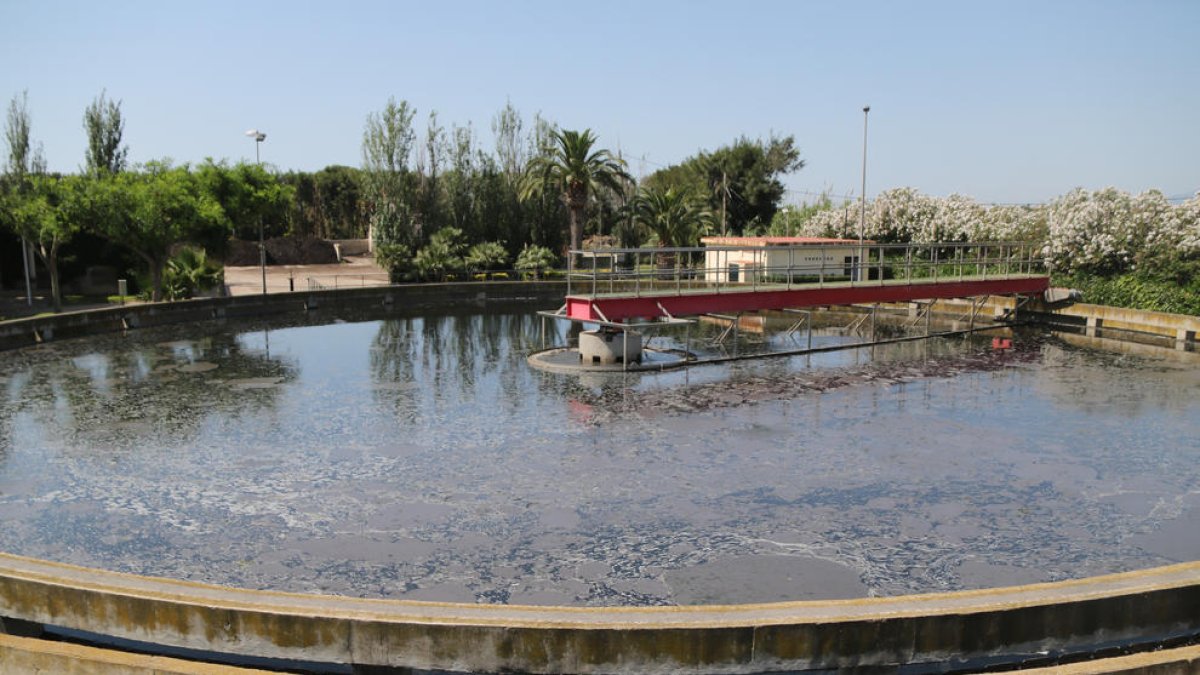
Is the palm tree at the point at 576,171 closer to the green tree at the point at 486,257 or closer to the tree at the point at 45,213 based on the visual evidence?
the green tree at the point at 486,257

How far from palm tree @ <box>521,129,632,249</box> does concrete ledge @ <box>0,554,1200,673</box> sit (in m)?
41.0

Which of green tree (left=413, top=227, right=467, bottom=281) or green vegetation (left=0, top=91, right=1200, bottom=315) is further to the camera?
green tree (left=413, top=227, right=467, bottom=281)

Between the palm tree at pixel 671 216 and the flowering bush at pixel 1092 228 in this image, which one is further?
the palm tree at pixel 671 216

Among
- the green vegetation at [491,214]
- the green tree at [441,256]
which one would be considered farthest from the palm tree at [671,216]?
the green tree at [441,256]

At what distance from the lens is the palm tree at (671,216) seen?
50.5 meters

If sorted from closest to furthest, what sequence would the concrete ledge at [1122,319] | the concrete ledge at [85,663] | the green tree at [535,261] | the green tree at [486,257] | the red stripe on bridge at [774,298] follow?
1. the concrete ledge at [85,663]
2. the red stripe on bridge at [774,298]
3. the concrete ledge at [1122,319]
4. the green tree at [486,257]
5. the green tree at [535,261]

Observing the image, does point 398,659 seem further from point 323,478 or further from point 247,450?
point 247,450

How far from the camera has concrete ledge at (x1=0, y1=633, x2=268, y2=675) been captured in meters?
7.00

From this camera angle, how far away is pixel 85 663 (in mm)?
7094

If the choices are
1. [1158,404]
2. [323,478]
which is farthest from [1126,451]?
[323,478]

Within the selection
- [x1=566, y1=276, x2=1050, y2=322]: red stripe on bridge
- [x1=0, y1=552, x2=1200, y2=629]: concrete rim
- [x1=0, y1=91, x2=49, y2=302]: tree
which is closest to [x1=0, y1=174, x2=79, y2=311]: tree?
[x1=0, y1=91, x2=49, y2=302]: tree

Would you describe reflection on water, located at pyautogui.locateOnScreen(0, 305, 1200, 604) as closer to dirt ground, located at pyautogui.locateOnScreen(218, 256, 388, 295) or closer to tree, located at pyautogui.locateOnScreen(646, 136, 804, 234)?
dirt ground, located at pyautogui.locateOnScreen(218, 256, 388, 295)

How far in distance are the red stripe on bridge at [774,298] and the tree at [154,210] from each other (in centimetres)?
1887

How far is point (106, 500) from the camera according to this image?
1381 centimetres
